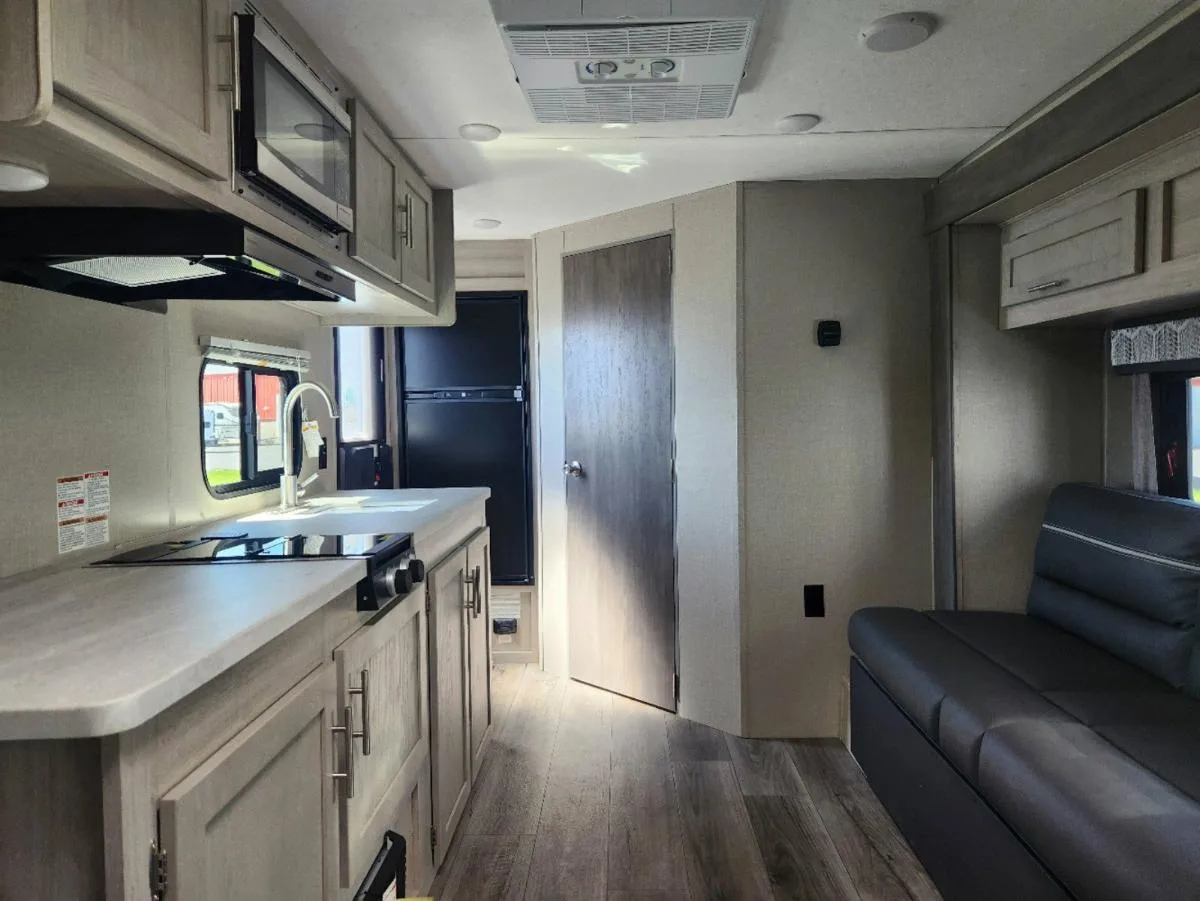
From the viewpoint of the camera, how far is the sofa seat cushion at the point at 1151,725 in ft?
4.80

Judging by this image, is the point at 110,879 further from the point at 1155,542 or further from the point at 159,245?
the point at 1155,542

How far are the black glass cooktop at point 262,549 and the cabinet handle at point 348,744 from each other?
0.29 meters

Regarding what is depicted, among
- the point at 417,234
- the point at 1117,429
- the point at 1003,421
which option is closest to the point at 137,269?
the point at 417,234

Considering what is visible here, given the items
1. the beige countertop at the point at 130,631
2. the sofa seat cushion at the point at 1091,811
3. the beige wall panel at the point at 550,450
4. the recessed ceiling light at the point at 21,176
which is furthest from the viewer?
the beige wall panel at the point at 550,450

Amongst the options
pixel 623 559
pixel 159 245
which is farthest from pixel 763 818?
pixel 159 245

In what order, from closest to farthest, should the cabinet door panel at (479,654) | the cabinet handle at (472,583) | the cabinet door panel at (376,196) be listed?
the cabinet door panel at (376,196)
the cabinet handle at (472,583)
the cabinet door panel at (479,654)

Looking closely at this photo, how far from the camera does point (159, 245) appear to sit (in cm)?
132

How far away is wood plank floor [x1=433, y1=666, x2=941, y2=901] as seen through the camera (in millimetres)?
2094

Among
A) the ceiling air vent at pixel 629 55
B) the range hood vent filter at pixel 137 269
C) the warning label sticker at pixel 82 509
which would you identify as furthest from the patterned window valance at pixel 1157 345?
the warning label sticker at pixel 82 509

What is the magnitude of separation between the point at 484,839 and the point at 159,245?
1.88m

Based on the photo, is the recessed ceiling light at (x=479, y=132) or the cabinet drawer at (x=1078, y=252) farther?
the recessed ceiling light at (x=479, y=132)

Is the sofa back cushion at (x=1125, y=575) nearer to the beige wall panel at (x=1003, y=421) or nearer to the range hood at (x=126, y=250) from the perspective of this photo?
the beige wall panel at (x=1003, y=421)

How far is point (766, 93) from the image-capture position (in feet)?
7.00

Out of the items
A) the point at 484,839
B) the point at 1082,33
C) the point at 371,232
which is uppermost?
the point at 1082,33
